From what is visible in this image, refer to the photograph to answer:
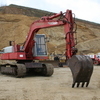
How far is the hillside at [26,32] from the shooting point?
124ft

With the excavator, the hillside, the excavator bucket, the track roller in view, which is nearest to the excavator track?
the excavator

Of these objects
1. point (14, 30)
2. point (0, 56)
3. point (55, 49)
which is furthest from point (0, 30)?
point (0, 56)

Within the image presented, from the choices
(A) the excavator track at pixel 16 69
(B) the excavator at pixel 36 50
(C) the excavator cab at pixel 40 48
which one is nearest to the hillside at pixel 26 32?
(A) the excavator track at pixel 16 69

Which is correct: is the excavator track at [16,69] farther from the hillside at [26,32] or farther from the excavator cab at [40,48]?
the hillside at [26,32]

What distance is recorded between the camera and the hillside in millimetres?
37938

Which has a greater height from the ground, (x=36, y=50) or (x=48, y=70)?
(x=36, y=50)

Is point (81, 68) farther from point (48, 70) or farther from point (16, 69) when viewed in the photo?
point (16, 69)

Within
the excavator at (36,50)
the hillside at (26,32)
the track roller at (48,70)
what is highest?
the hillside at (26,32)

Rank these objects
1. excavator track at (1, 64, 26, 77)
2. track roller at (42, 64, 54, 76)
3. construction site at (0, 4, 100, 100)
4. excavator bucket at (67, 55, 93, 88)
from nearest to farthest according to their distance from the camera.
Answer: construction site at (0, 4, 100, 100), excavator bucket at (67, 55, 93, 88), excavator track at (1, 64, 26, 77), track roller at (42, 64, 54, 76)

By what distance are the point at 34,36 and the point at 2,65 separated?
3.06 meters

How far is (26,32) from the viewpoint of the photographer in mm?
39031

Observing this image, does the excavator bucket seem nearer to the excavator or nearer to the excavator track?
Answer: the excavator

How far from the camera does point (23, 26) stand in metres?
40.1

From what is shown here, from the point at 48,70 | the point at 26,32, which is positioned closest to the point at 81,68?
the point at 48,70
